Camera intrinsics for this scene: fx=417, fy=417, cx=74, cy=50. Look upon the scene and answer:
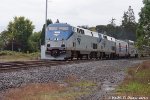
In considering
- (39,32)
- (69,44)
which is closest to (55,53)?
(69,44)

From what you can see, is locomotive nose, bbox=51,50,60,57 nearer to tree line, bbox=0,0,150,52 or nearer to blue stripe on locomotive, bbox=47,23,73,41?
blue stripe on locomotive, bbox=47,23,73,41

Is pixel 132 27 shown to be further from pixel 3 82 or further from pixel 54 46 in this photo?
pixel 3 82

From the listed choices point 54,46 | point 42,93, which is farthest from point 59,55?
point 42,93

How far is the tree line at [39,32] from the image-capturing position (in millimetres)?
42013

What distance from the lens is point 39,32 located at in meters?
151

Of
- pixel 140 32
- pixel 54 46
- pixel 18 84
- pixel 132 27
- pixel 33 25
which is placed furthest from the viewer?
pixel 132 27

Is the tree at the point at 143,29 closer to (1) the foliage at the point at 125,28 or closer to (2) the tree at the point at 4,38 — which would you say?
(2) the tree at the point at 4,38

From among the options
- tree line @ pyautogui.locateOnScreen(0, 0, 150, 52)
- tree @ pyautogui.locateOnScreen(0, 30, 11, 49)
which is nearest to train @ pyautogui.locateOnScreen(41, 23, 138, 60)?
tree line @ pyautogui.locateOnScreen(0, 0, 150, 52)

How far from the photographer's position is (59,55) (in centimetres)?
4034

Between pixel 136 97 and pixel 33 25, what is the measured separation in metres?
117

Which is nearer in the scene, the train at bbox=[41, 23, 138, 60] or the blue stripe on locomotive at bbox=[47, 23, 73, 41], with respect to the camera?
the train at bbox=[41, 23, 138, 60]

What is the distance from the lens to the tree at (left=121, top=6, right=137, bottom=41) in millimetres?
170625

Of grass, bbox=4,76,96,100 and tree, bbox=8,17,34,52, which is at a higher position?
tree, bbox=8,17,34,52

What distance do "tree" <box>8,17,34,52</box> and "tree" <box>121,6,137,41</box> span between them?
174ft
